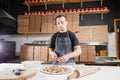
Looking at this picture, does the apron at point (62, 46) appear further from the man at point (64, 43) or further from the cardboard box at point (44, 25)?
the cardboard box at point (44, 25)

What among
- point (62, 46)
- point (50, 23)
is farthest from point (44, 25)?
point (62, 46)

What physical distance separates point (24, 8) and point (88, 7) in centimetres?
207

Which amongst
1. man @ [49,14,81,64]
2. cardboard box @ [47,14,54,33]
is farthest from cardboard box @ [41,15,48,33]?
man @ [49,14,81,64]

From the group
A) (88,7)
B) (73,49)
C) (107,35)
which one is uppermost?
(88,7)

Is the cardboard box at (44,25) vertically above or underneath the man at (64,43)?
above

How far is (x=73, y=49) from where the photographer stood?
2.38 metres

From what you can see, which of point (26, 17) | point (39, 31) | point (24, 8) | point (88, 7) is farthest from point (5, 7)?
point (88, 7)

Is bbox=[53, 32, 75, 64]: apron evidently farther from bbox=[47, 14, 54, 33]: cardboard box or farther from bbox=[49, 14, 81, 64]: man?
bbox=[47, 14, 54, 33]: cardboard box

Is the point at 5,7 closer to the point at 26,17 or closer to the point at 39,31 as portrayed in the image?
the point at 26,17

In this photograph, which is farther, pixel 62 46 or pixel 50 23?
pixel 50 23

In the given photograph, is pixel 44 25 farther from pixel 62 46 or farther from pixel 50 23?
pixel 62 46

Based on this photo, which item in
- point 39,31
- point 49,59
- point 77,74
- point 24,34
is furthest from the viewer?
point 24,34

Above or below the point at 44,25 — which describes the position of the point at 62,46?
below

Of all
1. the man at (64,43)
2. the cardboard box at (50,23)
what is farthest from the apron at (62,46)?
the cardboard box at (50,23)
